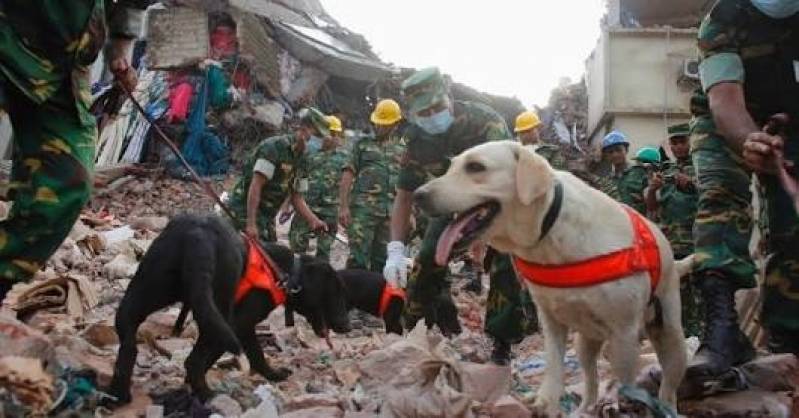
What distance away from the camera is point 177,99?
15258 millimetres

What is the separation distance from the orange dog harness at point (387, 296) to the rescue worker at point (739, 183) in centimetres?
316

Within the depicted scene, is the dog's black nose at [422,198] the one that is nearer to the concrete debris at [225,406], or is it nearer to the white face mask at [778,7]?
the concrete debris at [225,406]

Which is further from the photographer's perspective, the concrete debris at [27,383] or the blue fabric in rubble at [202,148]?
the blue fabric in rubble at [202,148]

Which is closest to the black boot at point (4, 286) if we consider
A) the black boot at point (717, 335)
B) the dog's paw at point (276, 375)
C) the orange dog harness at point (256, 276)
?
the orange dog harness at point (256, 276)

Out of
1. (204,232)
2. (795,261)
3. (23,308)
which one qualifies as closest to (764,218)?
(795,261)

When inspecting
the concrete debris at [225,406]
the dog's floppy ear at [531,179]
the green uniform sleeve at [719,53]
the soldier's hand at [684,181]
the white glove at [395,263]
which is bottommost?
the concrete debris at [225,406]

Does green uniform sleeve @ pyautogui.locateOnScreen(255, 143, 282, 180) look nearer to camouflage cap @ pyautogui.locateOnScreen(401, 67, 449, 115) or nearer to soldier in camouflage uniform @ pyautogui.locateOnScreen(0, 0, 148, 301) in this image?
camouflage cap @ pyautogui.locateOnScreen(401, 67, 449, 115)

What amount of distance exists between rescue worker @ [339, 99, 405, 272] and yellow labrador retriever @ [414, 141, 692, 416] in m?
4.54

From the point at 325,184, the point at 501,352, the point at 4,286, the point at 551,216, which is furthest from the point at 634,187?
the point at 4,286

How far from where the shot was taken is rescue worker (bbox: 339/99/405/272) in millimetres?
8141

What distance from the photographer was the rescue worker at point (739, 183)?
3.52 meters

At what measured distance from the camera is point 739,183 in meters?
3.68

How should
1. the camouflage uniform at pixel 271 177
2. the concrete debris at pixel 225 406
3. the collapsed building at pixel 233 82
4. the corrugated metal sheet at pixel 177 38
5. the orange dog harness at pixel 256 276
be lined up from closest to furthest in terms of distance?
the concrete debris at pixel 225 406
the orange dog harness at pixel 256 276
the camouflage uniform at pixel 271 177
the collapsed building at pixel 233 82
the corrugated metal sheet at pixel 177 38

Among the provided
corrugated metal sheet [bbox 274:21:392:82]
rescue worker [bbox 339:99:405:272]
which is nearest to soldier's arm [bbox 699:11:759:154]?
rescue worker [bbox 339:99:405:272]
